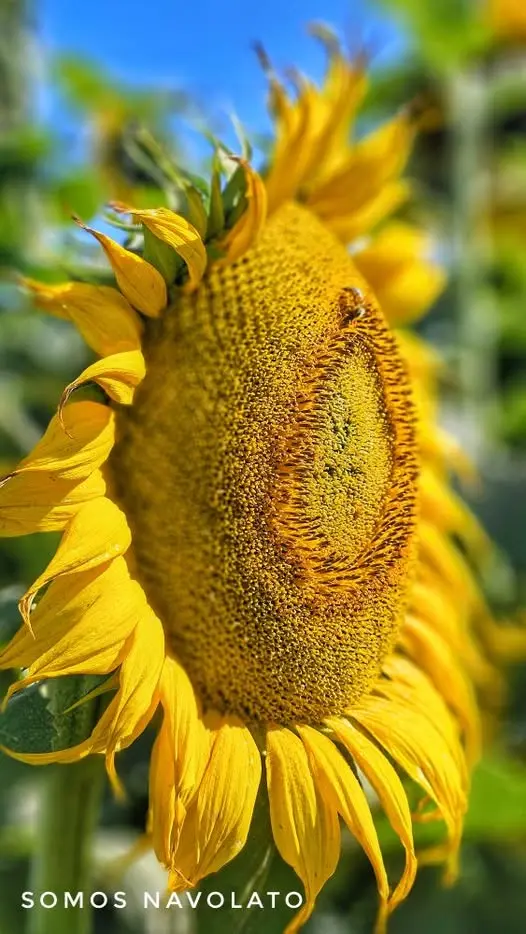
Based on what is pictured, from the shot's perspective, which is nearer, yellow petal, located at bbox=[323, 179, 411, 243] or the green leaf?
yellow petal, located at bbox=[323, 179, 411, 243]

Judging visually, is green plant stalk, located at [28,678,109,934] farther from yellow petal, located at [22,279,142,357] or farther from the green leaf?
the green leaf

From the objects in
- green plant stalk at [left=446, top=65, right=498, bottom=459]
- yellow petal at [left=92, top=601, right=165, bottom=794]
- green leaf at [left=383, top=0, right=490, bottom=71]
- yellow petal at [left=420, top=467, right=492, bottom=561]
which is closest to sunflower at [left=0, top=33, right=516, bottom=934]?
yellow petal at [left=92, top=601, right=165, bottom=794]

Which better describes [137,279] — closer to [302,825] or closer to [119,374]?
[119,374]

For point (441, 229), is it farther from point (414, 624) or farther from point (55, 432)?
point (55, 432)

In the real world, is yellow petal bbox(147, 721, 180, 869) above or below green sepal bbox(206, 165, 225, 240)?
below

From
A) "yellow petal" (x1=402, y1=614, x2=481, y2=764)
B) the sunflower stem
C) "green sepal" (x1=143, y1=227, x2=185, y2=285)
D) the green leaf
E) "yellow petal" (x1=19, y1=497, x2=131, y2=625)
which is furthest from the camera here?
the green leaf

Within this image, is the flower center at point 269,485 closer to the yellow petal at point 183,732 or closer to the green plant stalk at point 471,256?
the yellow petal at point 183,732

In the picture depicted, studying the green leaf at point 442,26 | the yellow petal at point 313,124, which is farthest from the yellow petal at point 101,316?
the green leaf at point 442,26
